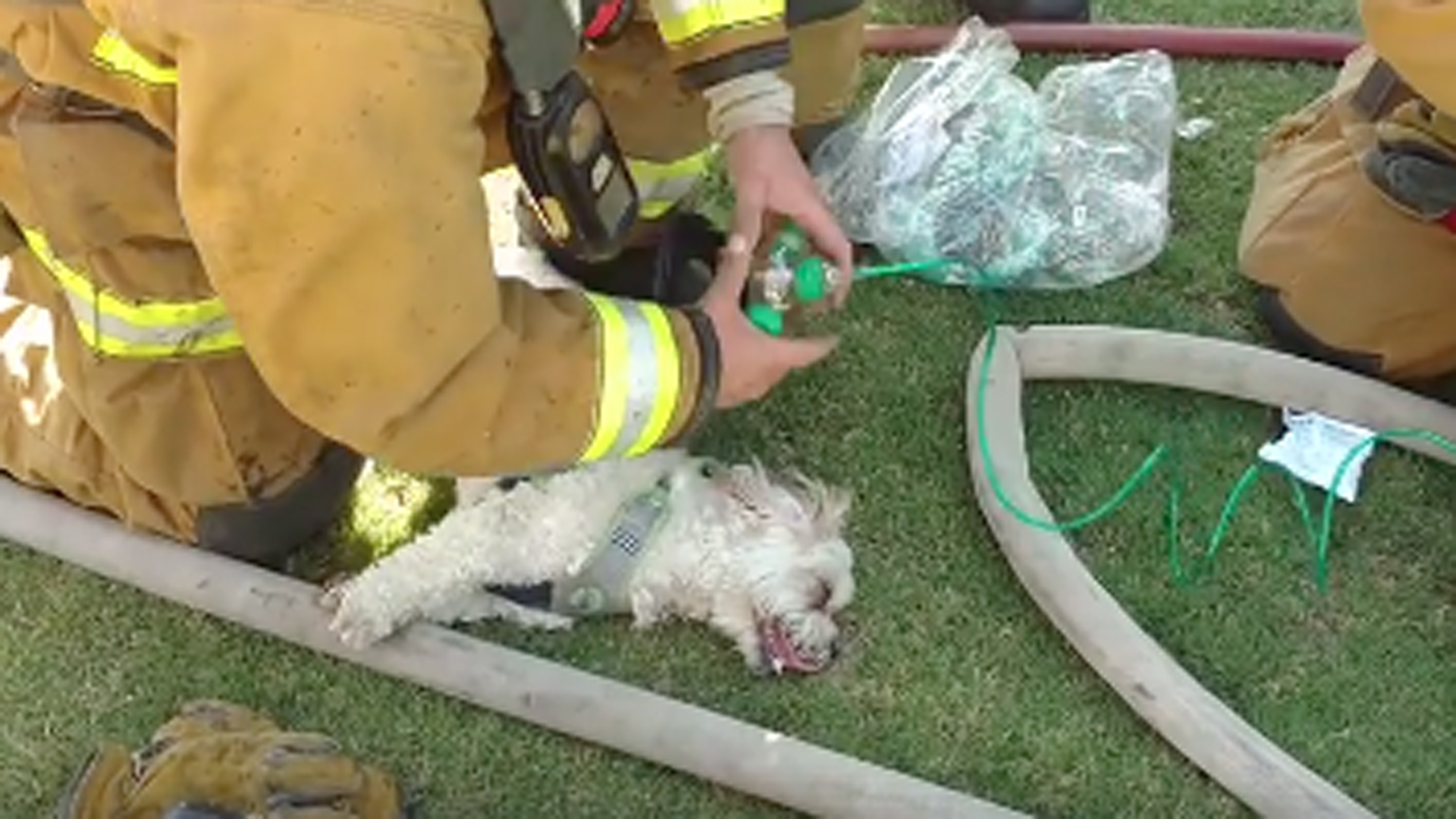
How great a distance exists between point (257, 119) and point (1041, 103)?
1699 mm

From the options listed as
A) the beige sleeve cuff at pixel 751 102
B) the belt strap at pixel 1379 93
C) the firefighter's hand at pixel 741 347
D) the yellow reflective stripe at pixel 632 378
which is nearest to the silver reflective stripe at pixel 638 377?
the yellow reflective stripe at pixel 632 378

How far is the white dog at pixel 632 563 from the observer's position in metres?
2.39

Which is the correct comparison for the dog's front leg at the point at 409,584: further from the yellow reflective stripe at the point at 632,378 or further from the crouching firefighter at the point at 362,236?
the yellow reflective stripe at the point at 632,378

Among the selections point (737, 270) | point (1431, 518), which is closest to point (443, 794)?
point (737, 270)

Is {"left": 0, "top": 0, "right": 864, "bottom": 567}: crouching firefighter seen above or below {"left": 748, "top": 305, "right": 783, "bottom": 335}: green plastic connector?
above

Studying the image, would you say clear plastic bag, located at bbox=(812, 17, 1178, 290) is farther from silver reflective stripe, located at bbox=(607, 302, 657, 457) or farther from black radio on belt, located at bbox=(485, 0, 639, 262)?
Result: silver reflective stripe, located at bbox=(607, 302, 657, 457)

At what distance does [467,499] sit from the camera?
2.48 metres

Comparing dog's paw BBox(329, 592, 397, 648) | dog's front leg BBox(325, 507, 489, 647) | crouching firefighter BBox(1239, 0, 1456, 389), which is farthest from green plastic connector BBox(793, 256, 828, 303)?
crouching firefighter BBox(1239, 0, 1456, 389)

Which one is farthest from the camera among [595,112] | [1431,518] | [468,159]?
[1431,518]

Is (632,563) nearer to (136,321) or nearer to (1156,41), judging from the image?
(136,321)

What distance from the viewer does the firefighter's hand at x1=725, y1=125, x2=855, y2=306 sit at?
2.29m

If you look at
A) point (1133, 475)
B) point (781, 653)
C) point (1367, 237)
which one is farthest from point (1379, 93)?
point (781, 653)

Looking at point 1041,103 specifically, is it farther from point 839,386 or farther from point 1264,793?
point 1264,793

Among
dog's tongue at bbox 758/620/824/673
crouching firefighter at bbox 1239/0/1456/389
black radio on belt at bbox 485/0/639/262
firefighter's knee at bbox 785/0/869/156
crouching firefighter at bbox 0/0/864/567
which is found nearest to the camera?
crouching firefighter at bbox 0/0/864/567
